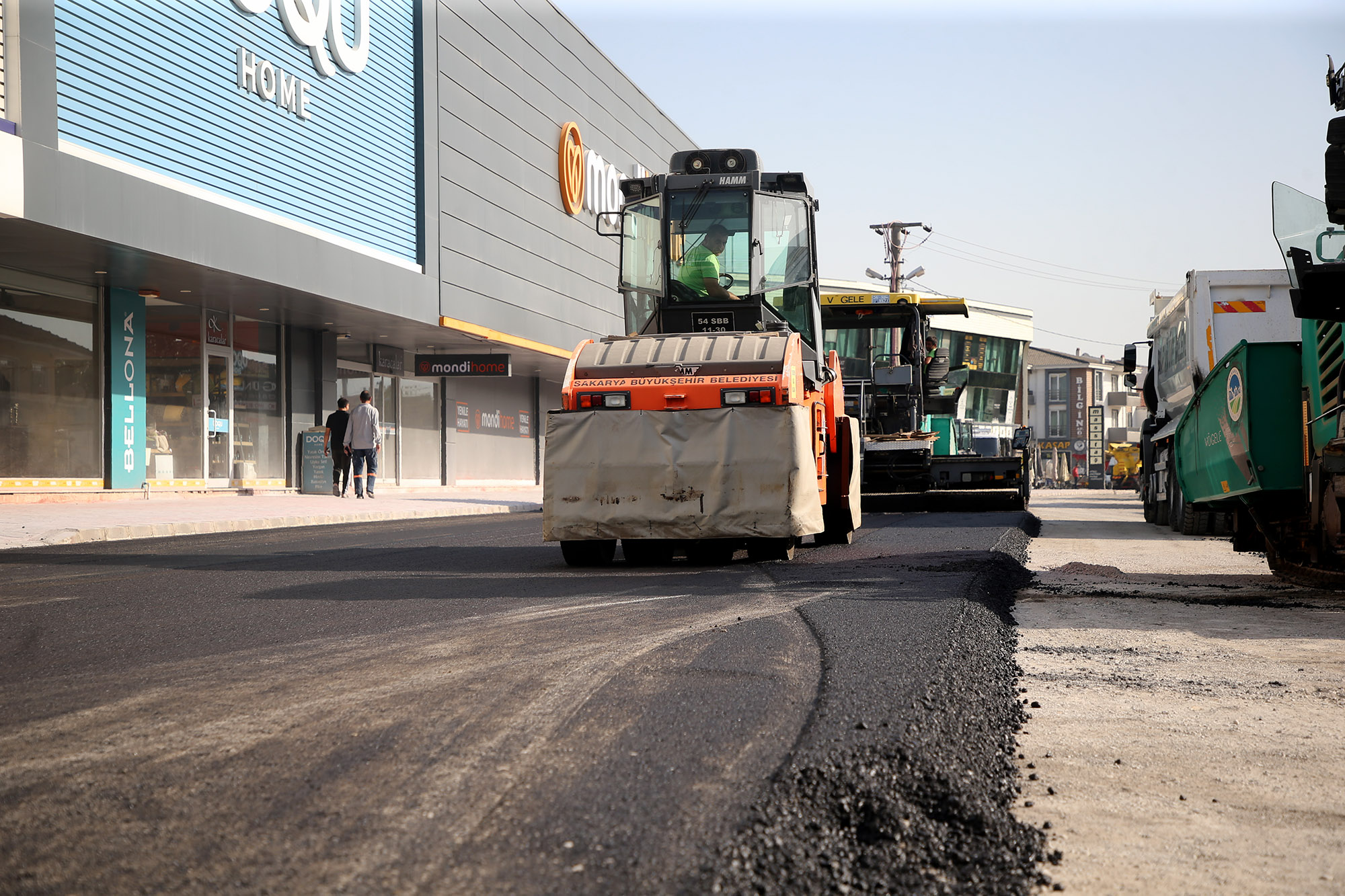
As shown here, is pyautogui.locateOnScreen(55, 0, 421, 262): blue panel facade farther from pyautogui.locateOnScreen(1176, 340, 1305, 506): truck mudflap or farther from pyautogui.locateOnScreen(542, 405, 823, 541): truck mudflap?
pyautogui.locateOnScreen(1176, 340, 1305, 506): truck mudflap

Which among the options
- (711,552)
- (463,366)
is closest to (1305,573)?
(711,552)

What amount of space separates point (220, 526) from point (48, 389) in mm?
5727

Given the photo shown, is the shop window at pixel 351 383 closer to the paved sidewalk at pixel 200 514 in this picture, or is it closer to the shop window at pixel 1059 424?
the paved sidewalk at pixel 200 514

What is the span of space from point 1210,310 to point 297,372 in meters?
17.8

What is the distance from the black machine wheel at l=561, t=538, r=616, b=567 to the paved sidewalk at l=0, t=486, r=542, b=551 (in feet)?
19.2

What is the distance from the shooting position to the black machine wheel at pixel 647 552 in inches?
401

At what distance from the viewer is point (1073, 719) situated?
4402mm

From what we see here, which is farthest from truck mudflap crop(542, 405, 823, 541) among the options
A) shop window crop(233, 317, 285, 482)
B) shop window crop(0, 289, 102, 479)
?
shop window crop(233, 317, 285, 482)

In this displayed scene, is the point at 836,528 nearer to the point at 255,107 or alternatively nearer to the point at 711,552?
the point at 711,552

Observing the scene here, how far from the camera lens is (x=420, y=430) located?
102ft

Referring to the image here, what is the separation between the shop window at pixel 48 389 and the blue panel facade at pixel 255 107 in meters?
2.93

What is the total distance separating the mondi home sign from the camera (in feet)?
93.6

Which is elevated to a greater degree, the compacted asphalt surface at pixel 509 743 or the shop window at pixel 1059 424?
the shop window at pixel 1059 424

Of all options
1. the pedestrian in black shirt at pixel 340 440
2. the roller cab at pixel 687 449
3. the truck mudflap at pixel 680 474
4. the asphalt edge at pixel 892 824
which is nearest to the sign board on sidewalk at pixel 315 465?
the pedestrian in black shirt at pixel 340 440
